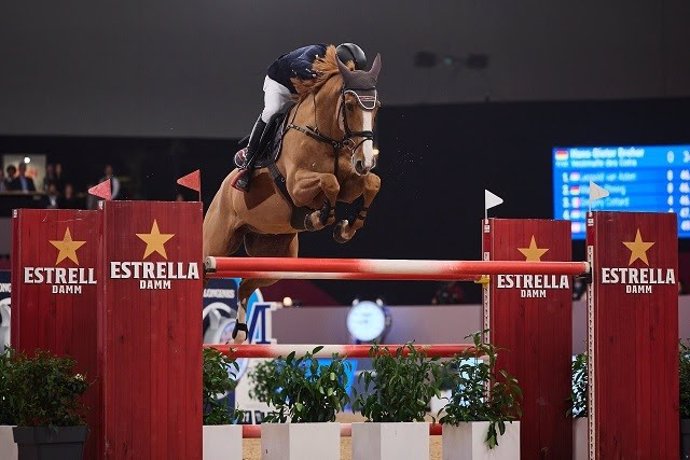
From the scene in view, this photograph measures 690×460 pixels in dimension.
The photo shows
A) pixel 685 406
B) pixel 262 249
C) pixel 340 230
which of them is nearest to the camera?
pixel 685 406

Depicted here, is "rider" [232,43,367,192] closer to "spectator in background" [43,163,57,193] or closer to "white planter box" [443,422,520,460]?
"white planter box" [443,422,520,460]

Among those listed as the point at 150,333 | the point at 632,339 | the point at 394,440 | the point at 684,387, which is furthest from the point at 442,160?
the point at 150,333

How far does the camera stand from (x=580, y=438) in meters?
4.38

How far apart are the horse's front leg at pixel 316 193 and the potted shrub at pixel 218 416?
75 cm

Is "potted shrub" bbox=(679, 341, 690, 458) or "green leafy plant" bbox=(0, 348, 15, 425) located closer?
"green leafy plant" bbox=(0, 348, 15, 425)

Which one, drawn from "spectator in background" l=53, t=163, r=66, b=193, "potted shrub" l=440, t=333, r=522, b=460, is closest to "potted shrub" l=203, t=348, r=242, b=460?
"potted shrub" l=440, t=333, r=522, b=460

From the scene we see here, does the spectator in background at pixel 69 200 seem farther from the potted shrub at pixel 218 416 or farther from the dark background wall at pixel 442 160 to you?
the potted shrub at pixel 218 416

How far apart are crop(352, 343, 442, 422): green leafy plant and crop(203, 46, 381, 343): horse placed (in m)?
0.77

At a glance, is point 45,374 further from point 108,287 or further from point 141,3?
point 141,3

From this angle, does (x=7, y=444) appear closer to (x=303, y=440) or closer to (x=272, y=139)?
(x=303, y=440)

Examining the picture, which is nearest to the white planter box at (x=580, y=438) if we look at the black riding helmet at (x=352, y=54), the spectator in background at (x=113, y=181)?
the black riding helmet at (x=352, y=54)

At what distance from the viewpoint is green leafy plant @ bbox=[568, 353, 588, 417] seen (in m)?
4.39

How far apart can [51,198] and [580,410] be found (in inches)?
289

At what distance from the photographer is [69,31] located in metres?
10.6
